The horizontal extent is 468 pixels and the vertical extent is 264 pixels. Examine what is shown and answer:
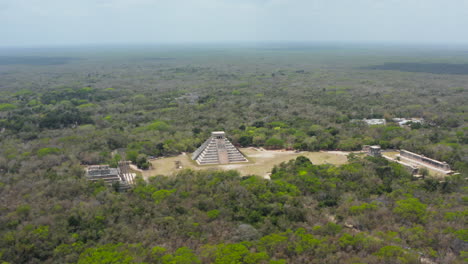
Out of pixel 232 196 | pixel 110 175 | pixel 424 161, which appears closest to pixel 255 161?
pixel 232 196

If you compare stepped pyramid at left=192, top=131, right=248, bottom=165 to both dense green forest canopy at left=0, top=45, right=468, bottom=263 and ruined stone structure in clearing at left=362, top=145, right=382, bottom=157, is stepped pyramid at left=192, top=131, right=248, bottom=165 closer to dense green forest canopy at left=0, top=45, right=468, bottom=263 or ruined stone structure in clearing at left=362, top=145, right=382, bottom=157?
dense green forest canopy at left=0, top=45, right=468, bottom=263

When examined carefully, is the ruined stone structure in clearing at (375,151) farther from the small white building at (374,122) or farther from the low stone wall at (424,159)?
the small white building at (374,122)

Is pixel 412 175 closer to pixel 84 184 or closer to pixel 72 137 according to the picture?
pixel 84 184

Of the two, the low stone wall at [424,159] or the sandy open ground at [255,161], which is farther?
the sandy open ground at [255,161]

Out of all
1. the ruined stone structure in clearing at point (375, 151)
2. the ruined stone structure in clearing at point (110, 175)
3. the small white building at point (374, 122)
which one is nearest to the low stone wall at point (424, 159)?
the ruined stone structure in clearing at point (375, 151)

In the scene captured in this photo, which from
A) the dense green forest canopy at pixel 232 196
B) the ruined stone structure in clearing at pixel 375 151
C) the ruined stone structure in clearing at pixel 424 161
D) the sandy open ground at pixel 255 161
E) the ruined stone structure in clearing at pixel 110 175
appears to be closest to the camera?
the dense green forest canopy at pixel 232 196

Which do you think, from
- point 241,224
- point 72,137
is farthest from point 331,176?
point 72,137

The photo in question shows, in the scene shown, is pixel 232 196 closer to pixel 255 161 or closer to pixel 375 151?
pixel 255 161
